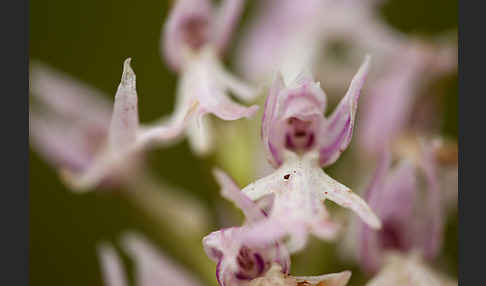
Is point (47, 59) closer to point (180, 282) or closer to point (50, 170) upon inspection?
point (50, 170)

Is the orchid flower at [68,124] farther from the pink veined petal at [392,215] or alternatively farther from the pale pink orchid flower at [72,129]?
the pink veined petal at [392,215]

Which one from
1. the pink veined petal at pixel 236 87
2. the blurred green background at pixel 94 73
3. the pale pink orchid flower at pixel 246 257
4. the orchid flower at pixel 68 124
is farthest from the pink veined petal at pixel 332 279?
the blurred green background at pixel 94 73

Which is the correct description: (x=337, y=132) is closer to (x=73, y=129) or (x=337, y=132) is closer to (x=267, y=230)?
(x=267, y=230)

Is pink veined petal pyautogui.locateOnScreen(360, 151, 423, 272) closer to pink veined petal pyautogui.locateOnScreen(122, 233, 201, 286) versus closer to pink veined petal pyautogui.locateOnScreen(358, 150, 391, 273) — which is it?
pink veined petal pyautogui.locateOnScreen(358, 150, 391, 273)

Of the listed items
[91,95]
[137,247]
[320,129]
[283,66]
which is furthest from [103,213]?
[320,129]

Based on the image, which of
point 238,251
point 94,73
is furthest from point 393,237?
point 94,73
